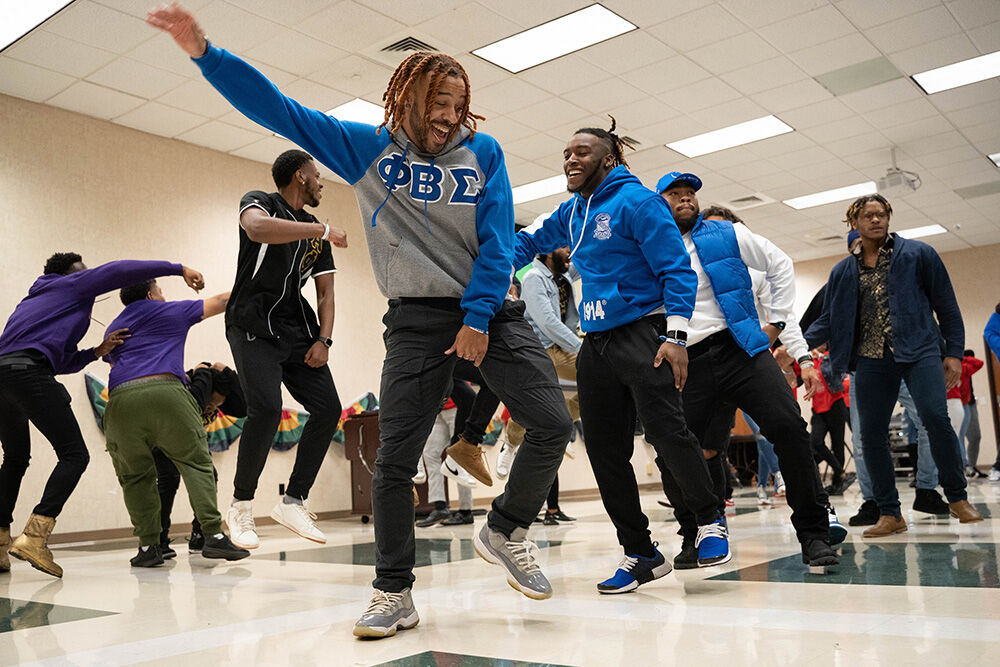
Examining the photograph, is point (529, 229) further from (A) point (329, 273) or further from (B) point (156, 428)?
(B) point (156, 428)

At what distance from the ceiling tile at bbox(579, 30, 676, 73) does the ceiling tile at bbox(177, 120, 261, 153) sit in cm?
332

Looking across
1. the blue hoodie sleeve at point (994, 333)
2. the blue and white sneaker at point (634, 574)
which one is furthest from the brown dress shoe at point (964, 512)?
the blue hoodie sleeve at point (994, 333)

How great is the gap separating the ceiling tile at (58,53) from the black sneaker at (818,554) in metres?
5.73

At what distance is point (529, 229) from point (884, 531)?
2285mm

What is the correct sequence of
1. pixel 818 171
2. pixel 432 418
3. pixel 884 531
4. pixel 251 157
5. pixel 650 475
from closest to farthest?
pixel 432 418
pixel 884 531
pixel 251 157
pixel 818 171
pixel 650 475

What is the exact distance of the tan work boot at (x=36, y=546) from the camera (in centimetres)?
385

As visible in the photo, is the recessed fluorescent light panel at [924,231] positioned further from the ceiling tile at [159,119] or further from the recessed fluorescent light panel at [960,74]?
the ceiling tile at [159,119]

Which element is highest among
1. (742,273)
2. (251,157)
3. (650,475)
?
(251,157)

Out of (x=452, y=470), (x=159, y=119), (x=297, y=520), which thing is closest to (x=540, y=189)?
(x=159, y=119)

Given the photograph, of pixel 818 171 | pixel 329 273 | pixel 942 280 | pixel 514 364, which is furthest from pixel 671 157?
pixel 514 364

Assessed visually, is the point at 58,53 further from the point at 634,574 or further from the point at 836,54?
the point at 836,54

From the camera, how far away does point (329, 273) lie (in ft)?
13.0

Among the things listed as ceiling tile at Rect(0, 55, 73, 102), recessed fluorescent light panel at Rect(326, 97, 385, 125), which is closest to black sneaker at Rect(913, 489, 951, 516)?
recessed fluorescent light panel at Rect(326, 97, 385, 125)

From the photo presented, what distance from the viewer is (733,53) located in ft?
22.5
